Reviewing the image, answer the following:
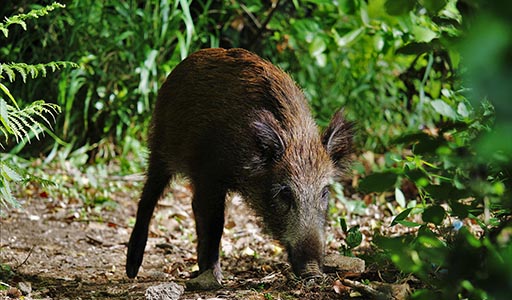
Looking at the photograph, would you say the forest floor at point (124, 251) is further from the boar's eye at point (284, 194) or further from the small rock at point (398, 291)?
the boar's eye at point (284, 194)

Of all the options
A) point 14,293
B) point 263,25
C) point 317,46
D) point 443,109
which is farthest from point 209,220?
point 263,25

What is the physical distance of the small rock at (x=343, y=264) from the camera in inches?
154

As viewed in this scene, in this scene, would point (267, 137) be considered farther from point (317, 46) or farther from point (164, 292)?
point (317, 46)

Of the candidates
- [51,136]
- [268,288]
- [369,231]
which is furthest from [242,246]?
[51,136]

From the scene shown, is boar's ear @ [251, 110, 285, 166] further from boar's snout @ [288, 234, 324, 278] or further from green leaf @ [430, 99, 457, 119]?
green leaf @ [430, 99, 457, 119]

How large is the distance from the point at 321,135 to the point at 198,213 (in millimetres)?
923

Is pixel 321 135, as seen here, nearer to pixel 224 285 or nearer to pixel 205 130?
pixel 205 130

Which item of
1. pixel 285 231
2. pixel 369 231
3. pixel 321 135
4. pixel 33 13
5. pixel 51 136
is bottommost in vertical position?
pixel 369 231

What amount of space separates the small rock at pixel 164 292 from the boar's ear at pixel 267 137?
111cm

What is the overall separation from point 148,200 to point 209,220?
31.3 inches

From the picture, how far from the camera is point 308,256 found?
→ 4.04 m

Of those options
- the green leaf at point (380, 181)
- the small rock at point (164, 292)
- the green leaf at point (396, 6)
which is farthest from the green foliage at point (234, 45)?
the green leaf at point (396, 6)

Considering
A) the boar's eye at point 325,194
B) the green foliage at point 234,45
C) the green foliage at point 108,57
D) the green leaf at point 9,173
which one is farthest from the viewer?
the green foliage at point 108,57

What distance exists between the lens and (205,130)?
4.61 m
